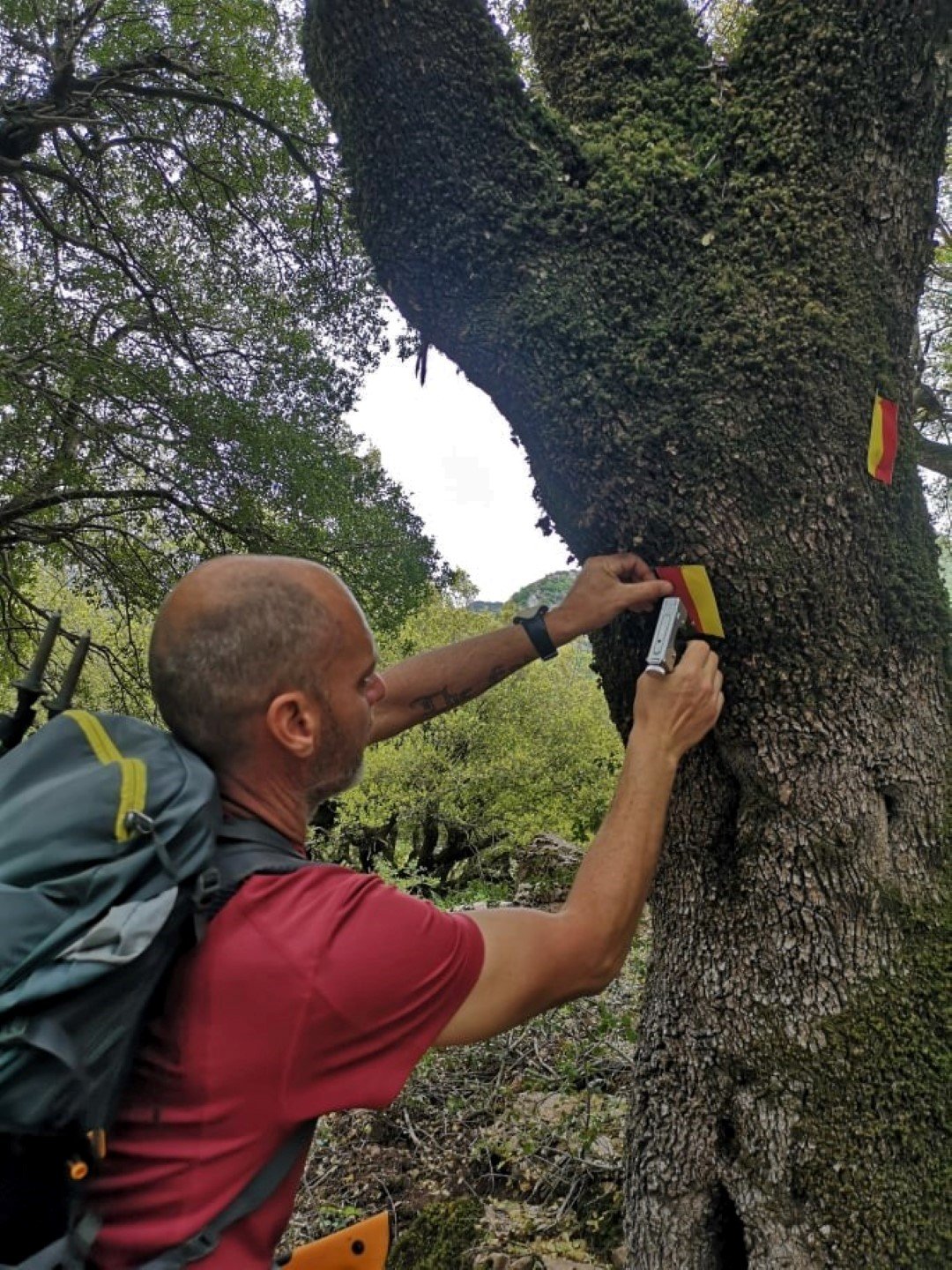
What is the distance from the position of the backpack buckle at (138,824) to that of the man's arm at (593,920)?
586mm

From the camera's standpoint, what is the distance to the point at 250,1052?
1226 millimetres

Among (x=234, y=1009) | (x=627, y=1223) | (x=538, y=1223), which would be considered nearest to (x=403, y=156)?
(x=234, y=1009)

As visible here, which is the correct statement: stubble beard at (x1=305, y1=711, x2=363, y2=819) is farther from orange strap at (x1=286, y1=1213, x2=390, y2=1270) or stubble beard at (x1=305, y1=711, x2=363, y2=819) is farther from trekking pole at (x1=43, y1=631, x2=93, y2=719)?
orange strap at (x1=286, y1=1213, x2=390, y2=1270)

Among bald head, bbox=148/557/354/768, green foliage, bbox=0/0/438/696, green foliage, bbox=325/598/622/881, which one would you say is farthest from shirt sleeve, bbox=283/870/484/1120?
green foliage, bbox=325/598/622/881

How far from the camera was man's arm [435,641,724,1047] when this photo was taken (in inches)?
55.3

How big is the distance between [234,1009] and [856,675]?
1652 millimetres

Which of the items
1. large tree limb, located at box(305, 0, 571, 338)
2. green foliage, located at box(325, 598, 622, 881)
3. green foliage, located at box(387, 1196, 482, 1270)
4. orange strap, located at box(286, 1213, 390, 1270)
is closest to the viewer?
orange strap, located at box(286, 1213, 390, 1270)

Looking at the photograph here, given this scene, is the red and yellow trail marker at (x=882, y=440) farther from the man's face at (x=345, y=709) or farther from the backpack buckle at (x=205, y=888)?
the backpack buckle at (x=205, y=888)

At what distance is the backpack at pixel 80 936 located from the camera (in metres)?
1.05

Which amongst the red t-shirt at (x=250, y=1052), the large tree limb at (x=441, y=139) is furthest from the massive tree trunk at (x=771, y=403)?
the red t-shirt at (x=250, y=1052)

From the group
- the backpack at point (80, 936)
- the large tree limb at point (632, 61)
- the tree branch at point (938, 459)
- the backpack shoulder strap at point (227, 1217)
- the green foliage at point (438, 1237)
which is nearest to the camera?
the backpack at point (80, 936)

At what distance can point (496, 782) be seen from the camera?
511 inches

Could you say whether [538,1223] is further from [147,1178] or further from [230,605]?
[230,605]

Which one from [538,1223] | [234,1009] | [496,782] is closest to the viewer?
[234,1009]
